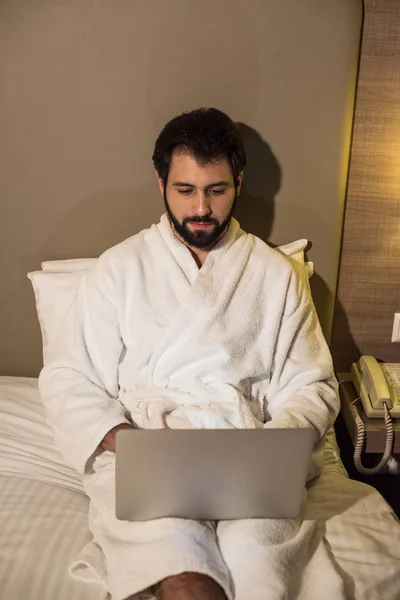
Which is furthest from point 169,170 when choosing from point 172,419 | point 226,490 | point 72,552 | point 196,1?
point 72,552

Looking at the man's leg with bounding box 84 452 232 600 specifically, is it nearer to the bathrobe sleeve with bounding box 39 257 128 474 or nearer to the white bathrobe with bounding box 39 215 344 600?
the white bathrobe with bounding box 39 215 344 600

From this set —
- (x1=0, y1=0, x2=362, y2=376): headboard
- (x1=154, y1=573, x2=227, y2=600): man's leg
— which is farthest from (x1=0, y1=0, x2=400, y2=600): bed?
(x1=154, y1=573, x2=227, y2=600): man's leg

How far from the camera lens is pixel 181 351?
1.45 m

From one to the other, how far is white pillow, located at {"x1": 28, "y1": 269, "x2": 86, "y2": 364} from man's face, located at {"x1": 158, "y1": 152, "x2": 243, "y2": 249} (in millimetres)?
375

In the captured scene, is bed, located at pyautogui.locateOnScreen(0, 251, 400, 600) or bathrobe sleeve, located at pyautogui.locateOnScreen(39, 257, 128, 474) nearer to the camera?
bed, located at pyautogui.locateOnScreen(0, 251, 400, 600)

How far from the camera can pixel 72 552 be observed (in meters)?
1.26

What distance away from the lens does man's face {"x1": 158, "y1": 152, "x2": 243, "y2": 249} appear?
143cm

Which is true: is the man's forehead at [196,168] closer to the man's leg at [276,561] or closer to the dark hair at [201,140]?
the dark hair at [201,140]

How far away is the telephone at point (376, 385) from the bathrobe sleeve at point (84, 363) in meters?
0.70

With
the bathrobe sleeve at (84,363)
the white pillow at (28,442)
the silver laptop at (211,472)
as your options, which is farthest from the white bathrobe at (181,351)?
the silver laptop at (211,472)

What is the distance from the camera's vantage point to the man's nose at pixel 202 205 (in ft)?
4.73

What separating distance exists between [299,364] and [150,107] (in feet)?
2.63

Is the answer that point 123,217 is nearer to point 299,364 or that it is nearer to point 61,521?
point 299,364

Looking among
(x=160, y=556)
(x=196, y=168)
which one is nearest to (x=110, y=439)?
(x=160, y=556)
